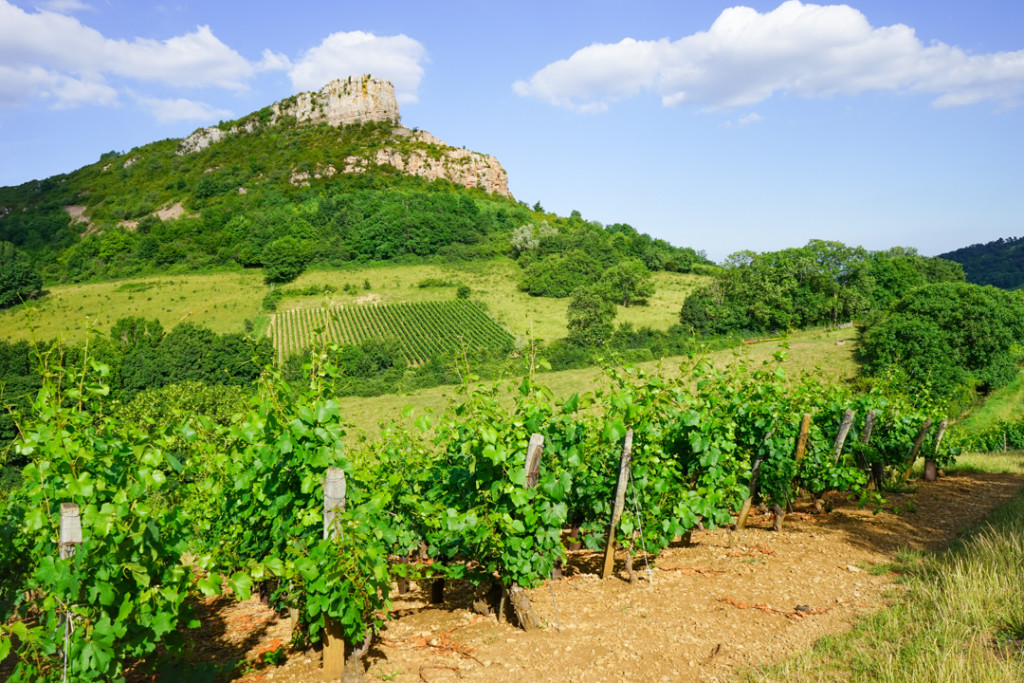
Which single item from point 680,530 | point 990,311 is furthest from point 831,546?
point 990,311

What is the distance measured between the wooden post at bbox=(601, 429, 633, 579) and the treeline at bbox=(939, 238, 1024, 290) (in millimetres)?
105531

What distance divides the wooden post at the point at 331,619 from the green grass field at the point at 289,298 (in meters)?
53.0

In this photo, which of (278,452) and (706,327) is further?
(706,327)

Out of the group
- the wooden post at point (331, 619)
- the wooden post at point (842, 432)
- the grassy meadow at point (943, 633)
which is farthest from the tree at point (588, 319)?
the wooden post at point (331, 619)

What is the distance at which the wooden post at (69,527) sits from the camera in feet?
9.52

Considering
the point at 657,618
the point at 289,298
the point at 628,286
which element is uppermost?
the point at 628,286

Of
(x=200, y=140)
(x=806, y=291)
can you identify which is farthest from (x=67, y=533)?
(x=200, y=140)

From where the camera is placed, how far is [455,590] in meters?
6.52

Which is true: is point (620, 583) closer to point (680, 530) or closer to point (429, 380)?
point (680, 530)

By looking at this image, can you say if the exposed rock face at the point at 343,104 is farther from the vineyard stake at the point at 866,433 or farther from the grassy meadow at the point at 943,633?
the grassy meadow at the point at 943,633

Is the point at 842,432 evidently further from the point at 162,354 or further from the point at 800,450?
the point at 162,354

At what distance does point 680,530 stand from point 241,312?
6799 cm

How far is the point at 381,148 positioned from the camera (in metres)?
126

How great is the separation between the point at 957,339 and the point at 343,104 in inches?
5577
